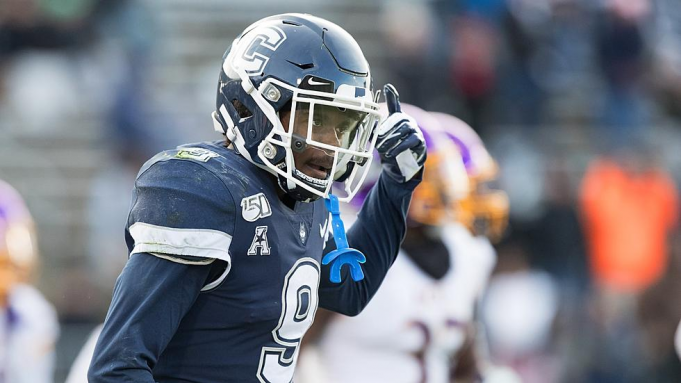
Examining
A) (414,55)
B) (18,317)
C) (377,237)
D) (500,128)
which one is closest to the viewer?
(377,237)

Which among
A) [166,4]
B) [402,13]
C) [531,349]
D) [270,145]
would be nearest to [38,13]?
[166,4]

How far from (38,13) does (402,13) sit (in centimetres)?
289

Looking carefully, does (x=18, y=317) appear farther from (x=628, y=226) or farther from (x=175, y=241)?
(x=628, y=226)

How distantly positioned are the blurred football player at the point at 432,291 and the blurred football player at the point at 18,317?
5.68 ft

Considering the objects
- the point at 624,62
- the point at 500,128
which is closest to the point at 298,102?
the point at 500,128

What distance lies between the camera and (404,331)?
4203mm

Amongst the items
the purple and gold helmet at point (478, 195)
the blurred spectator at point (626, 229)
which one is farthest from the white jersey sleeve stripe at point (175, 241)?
the blurred spectator at point (626, 229)

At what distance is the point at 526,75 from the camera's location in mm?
9469

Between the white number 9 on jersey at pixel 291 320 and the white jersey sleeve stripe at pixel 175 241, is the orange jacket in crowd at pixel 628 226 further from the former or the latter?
the white jersey sleeve stripe at pixel 175 241

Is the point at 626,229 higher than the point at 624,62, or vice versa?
the point at 624,62

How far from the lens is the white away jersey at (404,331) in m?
4.16

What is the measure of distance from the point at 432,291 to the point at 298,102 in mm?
1735

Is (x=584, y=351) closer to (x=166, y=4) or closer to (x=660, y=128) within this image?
(x=660, y=128)

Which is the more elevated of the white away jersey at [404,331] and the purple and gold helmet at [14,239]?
the white away jersey at [404,331]
